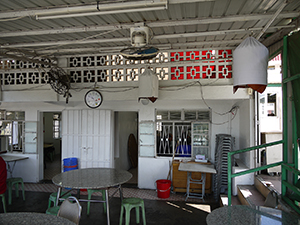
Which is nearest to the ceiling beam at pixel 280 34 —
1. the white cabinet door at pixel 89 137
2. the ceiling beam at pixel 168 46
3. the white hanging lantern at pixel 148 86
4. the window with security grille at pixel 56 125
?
the ceiling beam at pixel 168 46

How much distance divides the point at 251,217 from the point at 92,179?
300 cm

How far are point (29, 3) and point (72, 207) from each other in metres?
3.13

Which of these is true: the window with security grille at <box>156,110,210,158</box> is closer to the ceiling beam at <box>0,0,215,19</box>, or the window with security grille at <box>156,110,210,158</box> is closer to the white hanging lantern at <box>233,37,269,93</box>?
the white hanging lantern at <box>233,37,269,93</box>

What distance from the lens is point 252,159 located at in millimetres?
5715

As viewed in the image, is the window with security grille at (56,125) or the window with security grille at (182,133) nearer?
the window with security grille at (182,133)

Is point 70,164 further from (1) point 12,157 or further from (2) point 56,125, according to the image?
(2) point 56,125

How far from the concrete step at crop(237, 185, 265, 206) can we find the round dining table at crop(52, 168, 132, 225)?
2446 millimetres

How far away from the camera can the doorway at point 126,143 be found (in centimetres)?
886

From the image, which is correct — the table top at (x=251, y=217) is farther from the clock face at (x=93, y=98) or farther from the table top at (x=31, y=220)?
the clock face at (x=93, y=98)

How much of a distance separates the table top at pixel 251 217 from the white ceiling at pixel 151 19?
272 cm

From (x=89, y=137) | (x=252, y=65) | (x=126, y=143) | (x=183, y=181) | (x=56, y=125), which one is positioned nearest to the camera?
(x=252, y=65)

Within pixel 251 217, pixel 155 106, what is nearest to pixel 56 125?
pixel 155 106

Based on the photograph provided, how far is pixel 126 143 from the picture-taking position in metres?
10.1

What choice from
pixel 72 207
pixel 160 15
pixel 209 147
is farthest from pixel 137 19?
pixel 209 147
